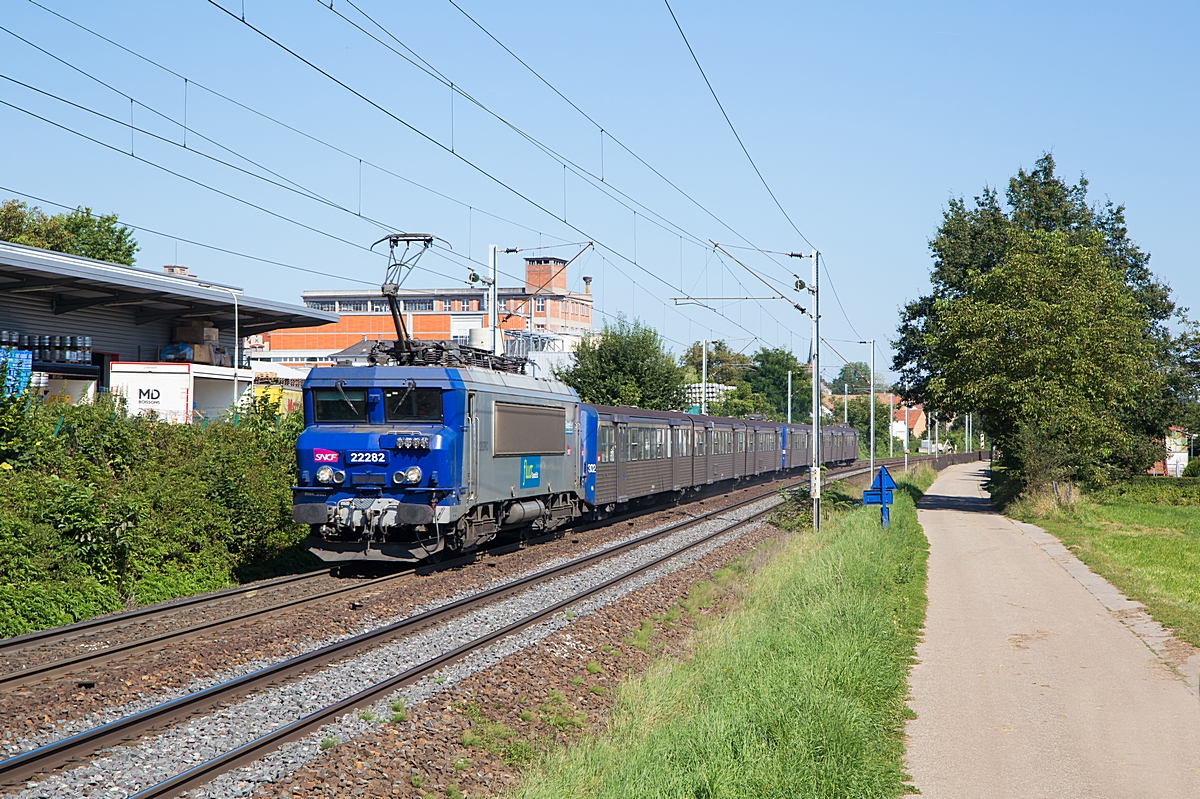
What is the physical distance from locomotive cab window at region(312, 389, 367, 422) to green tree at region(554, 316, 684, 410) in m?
30.7

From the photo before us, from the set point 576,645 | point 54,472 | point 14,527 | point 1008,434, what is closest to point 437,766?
point 576,645

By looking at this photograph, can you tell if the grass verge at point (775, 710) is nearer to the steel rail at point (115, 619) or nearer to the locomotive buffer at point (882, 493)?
the steel rail at point (115, 619)

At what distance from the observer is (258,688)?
10047 mm

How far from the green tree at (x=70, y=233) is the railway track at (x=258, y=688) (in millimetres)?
39207

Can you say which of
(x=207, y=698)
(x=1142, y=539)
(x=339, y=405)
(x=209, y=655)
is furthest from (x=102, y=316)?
(x=1142, y=539)

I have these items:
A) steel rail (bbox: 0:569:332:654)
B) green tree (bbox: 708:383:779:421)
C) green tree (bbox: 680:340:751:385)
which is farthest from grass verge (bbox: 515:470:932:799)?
green tree (bbox: 680:340:751:385)

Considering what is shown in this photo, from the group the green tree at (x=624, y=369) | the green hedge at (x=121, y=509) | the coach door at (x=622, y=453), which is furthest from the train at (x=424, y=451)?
the green tree at (x=624, y=369)

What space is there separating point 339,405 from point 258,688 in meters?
7.75

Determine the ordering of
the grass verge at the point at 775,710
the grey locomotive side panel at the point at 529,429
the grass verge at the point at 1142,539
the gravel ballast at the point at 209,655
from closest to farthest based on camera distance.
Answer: the grass verge at the point at 775,710 → the gravel ballast at the point at 209,655 → the grass verge at the point at 1142,539 → the grey locomotive side panel at the point at 529,429

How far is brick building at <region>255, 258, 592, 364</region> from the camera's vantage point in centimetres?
9553

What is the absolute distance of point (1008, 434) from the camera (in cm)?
3209

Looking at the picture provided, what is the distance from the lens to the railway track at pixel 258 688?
7.65 m

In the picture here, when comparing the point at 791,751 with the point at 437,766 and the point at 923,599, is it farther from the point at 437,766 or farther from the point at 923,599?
the point at 923,599

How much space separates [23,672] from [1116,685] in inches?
413
